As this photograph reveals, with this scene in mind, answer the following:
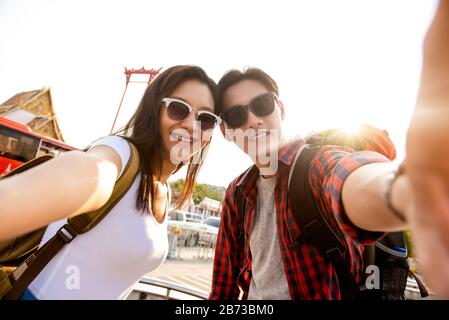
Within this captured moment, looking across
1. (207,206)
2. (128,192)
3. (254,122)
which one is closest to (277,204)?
(254,122)

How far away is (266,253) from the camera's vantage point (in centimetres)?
163

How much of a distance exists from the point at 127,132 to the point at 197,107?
1.97 feet

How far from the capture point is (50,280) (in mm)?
1047

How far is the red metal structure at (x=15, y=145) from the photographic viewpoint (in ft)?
20.7

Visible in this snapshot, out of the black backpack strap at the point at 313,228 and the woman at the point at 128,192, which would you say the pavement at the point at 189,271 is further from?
the black backpack strap at the point at 313,228

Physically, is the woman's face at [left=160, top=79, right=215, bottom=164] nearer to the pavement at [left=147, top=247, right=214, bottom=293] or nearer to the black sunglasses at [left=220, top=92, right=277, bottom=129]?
the black sunglasses at [left=220, top=92, right=277, bottom=129]

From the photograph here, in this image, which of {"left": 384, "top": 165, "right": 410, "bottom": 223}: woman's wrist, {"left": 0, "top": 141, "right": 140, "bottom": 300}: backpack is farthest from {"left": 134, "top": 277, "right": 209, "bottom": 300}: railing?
{"left": 384, "top": 165, "right": 410, "bottom": 223}: woman's wrist

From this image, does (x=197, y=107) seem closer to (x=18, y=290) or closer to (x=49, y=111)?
(x=18, y=290)

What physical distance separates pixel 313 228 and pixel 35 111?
1920cm

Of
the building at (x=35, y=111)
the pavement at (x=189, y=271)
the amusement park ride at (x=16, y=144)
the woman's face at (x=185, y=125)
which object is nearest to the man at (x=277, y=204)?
the woman's face at (x=185, y=125)

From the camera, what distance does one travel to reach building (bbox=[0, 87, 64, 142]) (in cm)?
1388

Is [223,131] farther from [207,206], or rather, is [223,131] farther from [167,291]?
[207,206]

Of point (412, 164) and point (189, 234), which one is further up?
point (412, 164)
